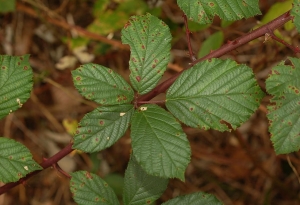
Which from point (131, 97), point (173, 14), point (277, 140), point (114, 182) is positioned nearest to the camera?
point (277, 140)

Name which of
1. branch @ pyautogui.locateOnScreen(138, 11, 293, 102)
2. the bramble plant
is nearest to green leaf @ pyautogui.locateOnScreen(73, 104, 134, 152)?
the bramble plant

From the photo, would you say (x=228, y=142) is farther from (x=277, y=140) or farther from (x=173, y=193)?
(x=277, y=140)

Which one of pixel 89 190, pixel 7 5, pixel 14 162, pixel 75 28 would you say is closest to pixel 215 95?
pixel 89 190

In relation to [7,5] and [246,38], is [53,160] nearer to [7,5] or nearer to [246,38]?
[246,38]

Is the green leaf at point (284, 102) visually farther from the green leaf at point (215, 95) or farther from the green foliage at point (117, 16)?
the green foliage at point (117, 16)

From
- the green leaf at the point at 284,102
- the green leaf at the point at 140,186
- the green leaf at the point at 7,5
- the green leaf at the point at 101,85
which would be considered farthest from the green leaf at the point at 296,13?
the green leaf at the point at 7,5

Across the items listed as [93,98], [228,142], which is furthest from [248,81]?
[228,142]
